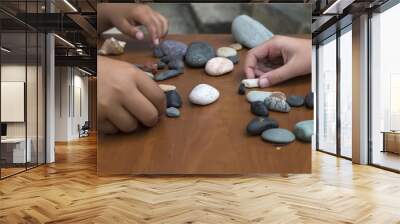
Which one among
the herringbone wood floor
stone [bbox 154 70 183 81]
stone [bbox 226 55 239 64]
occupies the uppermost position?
stone [bbox 226 55 239 64]

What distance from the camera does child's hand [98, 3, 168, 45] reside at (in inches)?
248

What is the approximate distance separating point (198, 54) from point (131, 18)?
118 centimetres

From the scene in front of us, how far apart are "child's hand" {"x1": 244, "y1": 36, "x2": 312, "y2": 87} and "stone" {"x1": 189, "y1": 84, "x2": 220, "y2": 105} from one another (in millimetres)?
606

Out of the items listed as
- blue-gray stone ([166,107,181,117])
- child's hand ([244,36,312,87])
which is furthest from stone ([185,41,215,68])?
blue-gray stone ([166,107,181,117])

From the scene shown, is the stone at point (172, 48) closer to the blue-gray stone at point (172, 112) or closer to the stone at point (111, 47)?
the stone at point (111, 47)

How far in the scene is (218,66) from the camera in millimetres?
6352

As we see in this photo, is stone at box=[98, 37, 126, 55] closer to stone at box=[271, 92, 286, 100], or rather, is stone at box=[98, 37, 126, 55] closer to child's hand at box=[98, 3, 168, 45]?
child's hand at box=[98, 3, 168, 45]

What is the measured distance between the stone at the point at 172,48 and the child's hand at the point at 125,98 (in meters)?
0.52

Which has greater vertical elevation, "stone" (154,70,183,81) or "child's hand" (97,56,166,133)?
"stone" (154,70,183,81)

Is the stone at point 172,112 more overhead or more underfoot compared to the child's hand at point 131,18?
more underfoot

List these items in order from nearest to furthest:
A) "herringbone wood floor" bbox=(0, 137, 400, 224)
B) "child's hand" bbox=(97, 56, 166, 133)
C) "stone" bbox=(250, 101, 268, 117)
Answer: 1. "herringbone wood floor" bbox=(0, 137, 400, 224)
2. "child's hand" bbox=(97, 56, 166, 133)
3. "stone" bbox=(250, 101, 268, 117)

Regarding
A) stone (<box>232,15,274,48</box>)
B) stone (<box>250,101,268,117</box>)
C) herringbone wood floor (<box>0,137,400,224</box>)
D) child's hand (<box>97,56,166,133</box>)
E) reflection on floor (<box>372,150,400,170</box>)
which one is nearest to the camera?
herringbone wood floor (<box>0,137,400,224</box>)

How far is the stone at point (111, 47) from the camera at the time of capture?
6289 millimetres

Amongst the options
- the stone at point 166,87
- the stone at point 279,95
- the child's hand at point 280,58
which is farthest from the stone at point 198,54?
the stone at point 279,95
